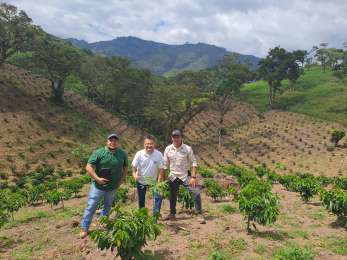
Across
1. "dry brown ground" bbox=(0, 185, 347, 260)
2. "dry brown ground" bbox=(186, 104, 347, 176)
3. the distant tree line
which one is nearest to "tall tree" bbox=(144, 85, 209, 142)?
the distant tree line

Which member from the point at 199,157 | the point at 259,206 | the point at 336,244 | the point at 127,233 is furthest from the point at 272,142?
the point at 127,233

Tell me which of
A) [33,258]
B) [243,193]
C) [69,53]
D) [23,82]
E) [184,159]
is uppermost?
[69,53]

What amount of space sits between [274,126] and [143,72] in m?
23.8

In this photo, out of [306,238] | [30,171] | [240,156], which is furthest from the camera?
[240,156]

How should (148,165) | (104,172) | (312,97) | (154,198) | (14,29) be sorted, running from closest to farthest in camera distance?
(104,172)
(148,165)
(154,198)
(14,29)
(312,97)

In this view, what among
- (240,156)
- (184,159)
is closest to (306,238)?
(184,159)

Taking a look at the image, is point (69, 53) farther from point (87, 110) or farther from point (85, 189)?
point (85, 189)

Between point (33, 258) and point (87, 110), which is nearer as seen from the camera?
point (33, 258)

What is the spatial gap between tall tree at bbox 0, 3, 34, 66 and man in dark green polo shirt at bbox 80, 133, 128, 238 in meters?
43.2

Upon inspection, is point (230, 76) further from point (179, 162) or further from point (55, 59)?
point (179, 162)

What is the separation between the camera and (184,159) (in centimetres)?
1013

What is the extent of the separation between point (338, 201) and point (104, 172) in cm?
688

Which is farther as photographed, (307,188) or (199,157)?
(199,157)

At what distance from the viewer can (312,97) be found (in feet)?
280
